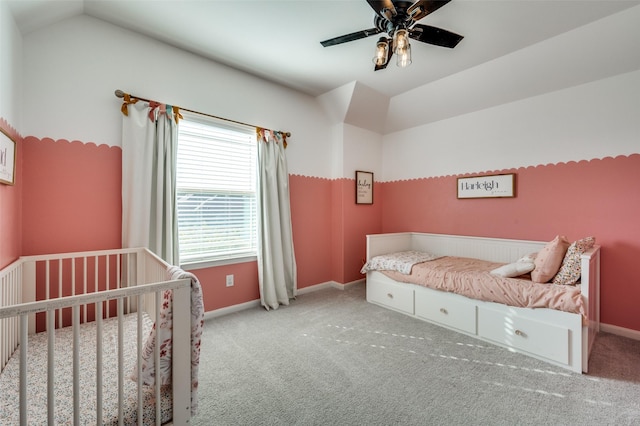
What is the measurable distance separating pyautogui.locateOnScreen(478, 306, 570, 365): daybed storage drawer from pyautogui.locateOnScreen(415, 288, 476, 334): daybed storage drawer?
9 centimetres

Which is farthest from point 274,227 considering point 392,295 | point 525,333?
point 525,333

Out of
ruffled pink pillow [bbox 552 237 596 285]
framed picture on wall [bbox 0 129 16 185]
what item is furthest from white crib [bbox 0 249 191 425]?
ruffled pink pillow [bbox 552 237 596 285]

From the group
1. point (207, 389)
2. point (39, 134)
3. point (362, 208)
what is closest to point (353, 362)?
Result: point (207, 389)

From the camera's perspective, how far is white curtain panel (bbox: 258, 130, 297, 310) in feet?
9.96

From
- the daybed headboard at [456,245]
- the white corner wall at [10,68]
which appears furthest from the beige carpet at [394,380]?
the white corner wall at [10,68]

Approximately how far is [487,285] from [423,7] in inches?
81.9

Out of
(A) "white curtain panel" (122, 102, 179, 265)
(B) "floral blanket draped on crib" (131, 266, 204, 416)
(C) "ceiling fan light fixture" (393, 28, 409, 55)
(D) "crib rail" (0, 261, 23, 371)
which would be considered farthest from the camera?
(A) "white curtain panel" (122, 102, 179, 265)

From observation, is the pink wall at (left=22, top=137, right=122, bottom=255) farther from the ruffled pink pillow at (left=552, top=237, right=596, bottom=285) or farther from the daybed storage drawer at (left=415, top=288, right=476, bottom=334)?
the ruffled pink pillow at (left=552, top=237, right=596, bottom=285)

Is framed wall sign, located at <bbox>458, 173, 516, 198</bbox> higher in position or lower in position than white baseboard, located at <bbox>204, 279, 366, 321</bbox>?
higher

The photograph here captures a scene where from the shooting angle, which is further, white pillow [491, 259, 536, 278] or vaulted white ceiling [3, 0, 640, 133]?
white pillow [491, 259, 536, 278]

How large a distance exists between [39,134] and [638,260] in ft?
15.8

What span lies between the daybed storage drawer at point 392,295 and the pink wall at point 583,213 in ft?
3.91

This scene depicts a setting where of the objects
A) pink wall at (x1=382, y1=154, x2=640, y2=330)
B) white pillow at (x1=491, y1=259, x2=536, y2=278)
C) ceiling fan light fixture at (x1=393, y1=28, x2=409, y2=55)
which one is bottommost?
white pillow at (x1=491, y1=259, x2=536, y2=278)

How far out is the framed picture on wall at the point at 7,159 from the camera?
4.89ft
